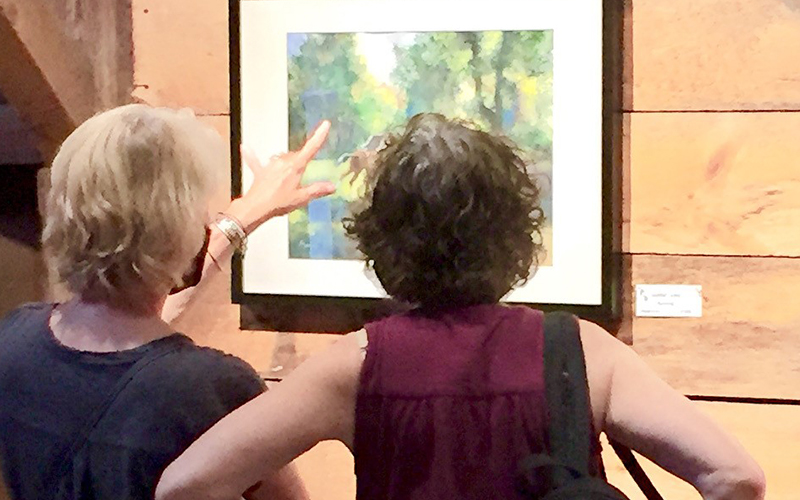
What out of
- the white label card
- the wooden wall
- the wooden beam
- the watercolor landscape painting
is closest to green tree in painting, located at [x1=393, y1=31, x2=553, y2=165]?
the watercolor landscape painting

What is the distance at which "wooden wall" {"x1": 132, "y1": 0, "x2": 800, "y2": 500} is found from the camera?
1634mm

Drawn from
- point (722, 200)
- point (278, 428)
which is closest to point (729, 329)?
point (722, 200)

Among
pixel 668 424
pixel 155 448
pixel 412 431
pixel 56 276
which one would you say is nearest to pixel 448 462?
pixel 412 431

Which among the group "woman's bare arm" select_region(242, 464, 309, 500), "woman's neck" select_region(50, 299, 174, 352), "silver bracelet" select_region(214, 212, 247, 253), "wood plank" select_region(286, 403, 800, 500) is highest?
"silver bracelet" select_region(214, 212, 247, 253)

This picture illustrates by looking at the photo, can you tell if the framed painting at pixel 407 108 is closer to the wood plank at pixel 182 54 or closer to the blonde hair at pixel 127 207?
the wood plank at pixel 182 54

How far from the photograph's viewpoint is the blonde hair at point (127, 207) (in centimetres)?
104

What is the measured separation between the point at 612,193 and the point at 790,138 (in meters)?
0.30

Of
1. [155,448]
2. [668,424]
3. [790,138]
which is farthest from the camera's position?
[790,138]

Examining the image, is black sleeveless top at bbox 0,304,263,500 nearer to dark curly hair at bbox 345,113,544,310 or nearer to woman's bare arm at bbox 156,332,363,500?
woman's bare arm at bbox 156,332,363,500

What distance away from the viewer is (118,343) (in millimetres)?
1066

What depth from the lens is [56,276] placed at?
1.11 m

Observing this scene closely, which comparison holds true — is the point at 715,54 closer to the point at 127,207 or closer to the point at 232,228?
the point at 232,228

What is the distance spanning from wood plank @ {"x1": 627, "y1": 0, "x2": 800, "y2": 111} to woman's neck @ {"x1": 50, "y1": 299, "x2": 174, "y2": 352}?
955mm

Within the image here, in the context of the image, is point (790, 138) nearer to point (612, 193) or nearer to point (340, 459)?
point (612, 193)
